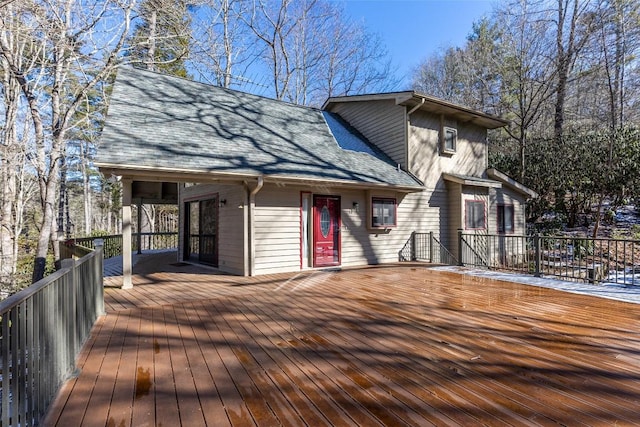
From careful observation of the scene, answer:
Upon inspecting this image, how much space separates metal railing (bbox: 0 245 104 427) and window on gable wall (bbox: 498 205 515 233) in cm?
1221

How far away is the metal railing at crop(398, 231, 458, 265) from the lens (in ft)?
32.2

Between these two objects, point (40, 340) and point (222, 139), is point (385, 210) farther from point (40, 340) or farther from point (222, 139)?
point (40, 340)

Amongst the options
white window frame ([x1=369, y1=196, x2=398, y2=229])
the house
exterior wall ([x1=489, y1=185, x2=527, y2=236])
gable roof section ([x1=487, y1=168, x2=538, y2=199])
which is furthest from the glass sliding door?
gable roof section ([x1=487, y1=168, x2=538, y2=199])

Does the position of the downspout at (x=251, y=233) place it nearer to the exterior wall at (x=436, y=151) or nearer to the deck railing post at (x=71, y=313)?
the deck railing post at (x=71, y=313)

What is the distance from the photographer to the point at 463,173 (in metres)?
11.2

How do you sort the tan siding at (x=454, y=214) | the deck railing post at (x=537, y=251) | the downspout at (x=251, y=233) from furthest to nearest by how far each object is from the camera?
the tan siding at (x=454, y=214) → the downspout at (x=251, y=233) → the deck railing post at (x=537, y=251)

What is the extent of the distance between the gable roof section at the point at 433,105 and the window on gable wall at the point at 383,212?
298 cm

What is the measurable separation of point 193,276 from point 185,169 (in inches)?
103

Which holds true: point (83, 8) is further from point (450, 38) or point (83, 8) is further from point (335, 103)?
point (450, 38)

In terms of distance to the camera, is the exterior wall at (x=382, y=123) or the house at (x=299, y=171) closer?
the house at (x=299, y=171)

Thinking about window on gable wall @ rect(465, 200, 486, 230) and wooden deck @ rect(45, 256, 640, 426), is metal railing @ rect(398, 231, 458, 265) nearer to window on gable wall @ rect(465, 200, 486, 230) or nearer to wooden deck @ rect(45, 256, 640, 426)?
window on gable wall @ rect(465, 200, 486, 230)

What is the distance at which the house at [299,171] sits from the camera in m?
6.68

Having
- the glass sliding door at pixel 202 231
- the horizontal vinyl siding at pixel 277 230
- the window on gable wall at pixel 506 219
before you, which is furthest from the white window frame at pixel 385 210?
the window on gable wall at pixel 506 219

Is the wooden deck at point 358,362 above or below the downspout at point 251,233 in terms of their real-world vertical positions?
below
